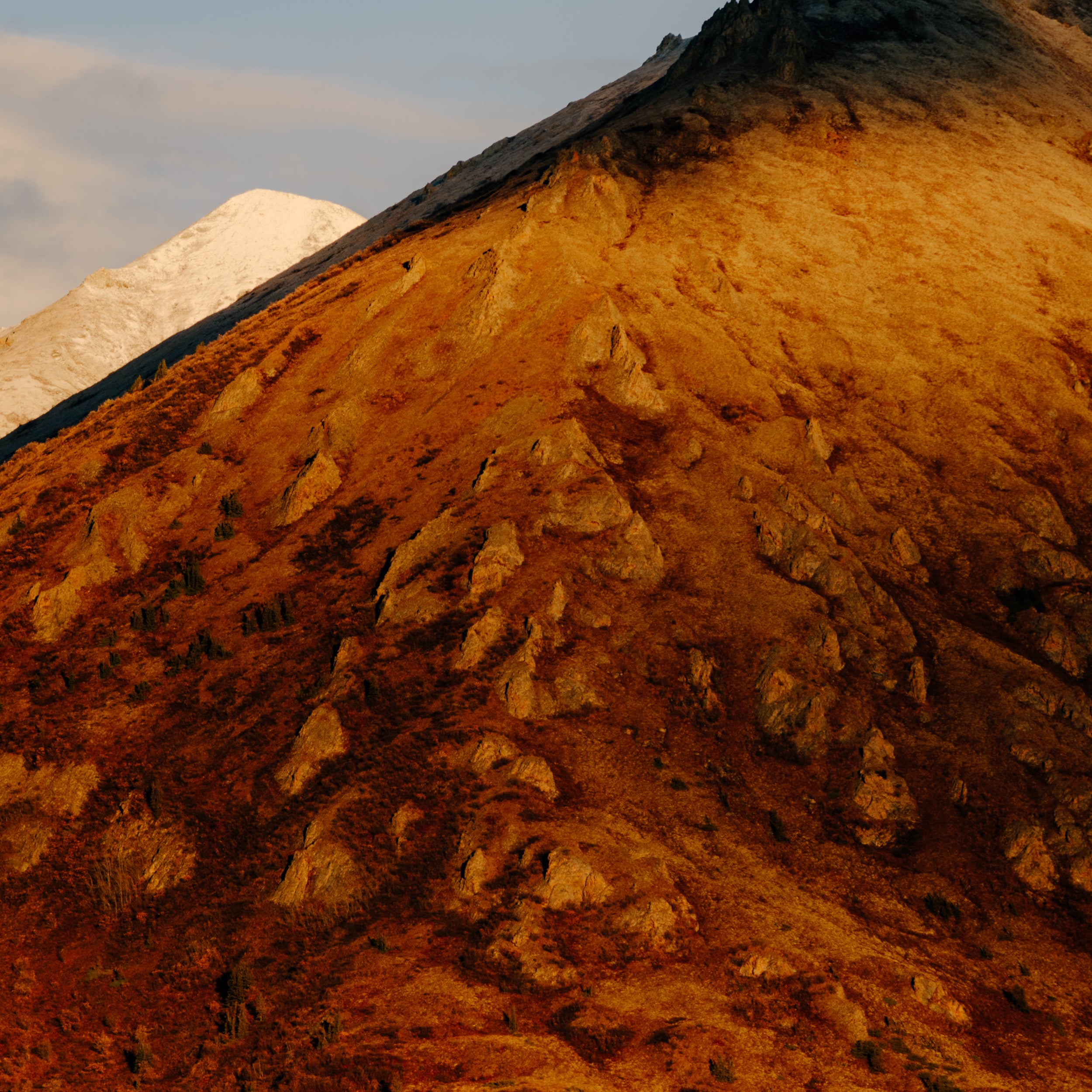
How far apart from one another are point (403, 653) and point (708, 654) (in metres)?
15.5

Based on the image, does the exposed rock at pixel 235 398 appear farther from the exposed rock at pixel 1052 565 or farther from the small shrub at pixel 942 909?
the small shrub at pixel 942 909

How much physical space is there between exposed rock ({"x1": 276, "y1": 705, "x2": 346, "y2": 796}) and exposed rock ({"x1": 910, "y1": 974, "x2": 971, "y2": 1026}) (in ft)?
84.6

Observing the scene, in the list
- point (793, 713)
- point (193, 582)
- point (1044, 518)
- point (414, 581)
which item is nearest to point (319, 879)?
point (414, 581)

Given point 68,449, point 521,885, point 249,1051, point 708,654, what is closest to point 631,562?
point 708,654

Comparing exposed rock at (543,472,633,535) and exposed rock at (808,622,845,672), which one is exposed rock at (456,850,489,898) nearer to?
exposed rock at (543,472,633,535)

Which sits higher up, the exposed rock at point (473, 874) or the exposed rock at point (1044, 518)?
the exposed rock at point (473, 874)

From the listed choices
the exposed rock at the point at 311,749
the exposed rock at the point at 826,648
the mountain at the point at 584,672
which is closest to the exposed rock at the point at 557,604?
the mountain at the point at 584,672

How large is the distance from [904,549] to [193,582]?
4107 centimetres

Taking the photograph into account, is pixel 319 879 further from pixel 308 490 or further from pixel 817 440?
pixel 817 440

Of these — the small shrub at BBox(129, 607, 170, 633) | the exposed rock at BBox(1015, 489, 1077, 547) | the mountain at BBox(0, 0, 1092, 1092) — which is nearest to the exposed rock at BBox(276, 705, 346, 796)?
the mountain at BBox(0, 0, 1092, 1092)

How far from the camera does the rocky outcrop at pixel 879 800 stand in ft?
150

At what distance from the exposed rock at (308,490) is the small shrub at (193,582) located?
5633mm

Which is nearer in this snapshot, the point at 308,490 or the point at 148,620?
the point at 148,620

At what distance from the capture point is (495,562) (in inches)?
2069
